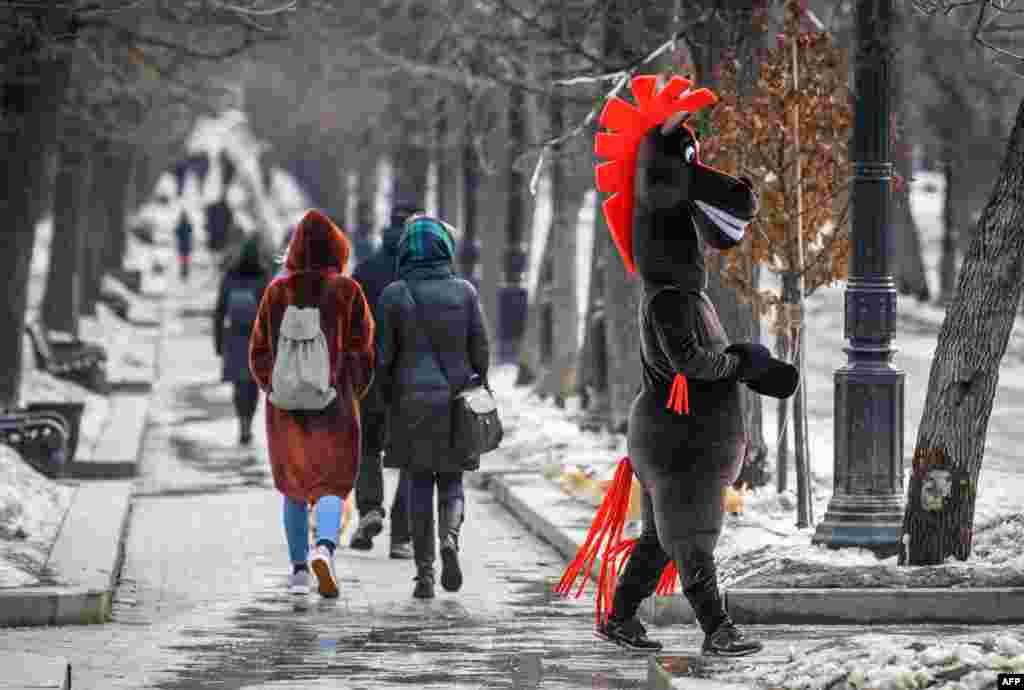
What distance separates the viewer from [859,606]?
1145cm

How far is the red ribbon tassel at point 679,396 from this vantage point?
970 cm

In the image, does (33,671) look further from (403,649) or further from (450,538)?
(450,538)

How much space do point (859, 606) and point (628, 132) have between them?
2664mm

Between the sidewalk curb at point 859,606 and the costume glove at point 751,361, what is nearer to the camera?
the costume glove at point 751,361

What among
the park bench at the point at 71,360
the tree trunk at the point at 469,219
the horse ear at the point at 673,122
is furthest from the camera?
the tree trunk at the point at 469,219

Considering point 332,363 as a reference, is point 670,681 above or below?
below

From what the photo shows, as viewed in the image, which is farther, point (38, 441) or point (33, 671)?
point (38, 441)

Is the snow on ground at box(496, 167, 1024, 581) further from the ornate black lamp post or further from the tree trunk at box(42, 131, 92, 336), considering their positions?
the tree trunk at box(42, 131, 92, 336)

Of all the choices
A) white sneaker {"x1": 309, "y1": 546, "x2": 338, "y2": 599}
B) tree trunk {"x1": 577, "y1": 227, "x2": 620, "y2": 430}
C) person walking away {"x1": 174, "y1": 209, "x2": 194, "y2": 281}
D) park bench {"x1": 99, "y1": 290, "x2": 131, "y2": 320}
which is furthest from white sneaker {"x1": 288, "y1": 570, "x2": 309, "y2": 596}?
person walking away {"x1": 174, "y1": 209, "x2": 194, "y2": 281}

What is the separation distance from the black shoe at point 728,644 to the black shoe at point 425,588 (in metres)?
3.19

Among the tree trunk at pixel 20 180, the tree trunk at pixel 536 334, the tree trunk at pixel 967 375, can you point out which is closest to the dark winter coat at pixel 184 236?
the tree trunk at pixel 536 334

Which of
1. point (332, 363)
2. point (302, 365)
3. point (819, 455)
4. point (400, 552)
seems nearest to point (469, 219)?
point (819, 455)

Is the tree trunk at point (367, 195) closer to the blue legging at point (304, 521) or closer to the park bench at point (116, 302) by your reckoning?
the park bench at point (116, 302)

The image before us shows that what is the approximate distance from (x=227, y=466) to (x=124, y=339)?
18.9 m
